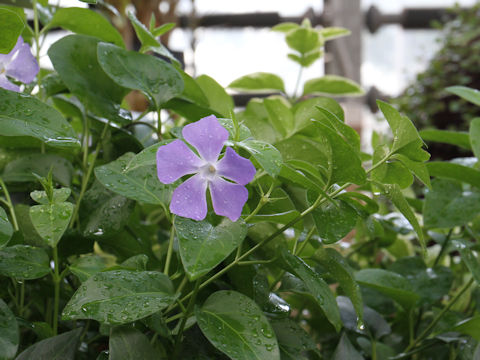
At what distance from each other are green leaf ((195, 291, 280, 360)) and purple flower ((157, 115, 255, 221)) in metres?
0.06

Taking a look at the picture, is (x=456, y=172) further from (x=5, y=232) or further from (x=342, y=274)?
(x=5, y=232)

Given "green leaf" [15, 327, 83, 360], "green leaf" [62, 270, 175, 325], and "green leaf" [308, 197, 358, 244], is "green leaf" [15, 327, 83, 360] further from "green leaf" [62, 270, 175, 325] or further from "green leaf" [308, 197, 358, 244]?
"green leaf" [308, 197, 358, 244]

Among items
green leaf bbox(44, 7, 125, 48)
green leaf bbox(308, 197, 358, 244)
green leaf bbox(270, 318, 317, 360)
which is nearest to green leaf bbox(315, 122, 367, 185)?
green leaf bbox(308, 197, 358, 244)

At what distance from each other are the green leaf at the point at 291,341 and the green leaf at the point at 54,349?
0.14m

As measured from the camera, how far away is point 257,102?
0.56m

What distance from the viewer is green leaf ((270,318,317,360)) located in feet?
1.20

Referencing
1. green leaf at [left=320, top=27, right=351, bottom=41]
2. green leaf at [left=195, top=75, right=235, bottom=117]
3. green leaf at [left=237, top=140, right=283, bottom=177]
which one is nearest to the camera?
green leaf at [left=237, top=140, right=283, bottom=177]

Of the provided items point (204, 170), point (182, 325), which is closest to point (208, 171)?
point (204, 170)

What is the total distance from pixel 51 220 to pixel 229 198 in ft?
0.36

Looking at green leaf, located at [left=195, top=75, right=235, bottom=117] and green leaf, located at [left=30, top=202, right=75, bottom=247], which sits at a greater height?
green leaf, located at [left=195, top=75, right=235, bottom=117]

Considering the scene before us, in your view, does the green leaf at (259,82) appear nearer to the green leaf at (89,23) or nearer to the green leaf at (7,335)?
the green leaf at (89,23)

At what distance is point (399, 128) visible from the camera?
330 mm

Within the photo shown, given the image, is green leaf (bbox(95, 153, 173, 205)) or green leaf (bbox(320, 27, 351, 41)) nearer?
green leaf (bbox(95, 153, 173, 205))

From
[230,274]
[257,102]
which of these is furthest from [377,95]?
[230,274]
